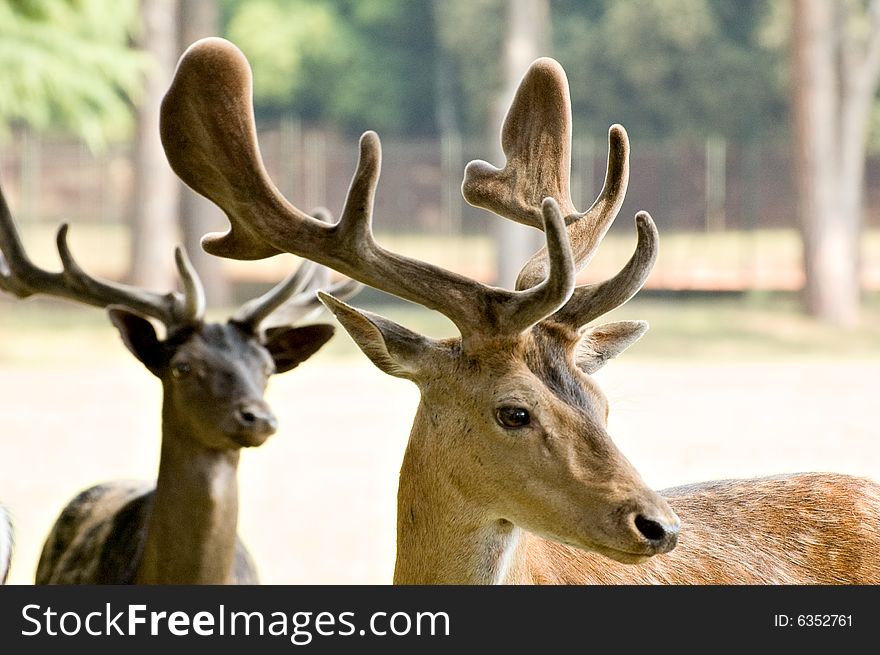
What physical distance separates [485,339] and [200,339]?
63.1 inches

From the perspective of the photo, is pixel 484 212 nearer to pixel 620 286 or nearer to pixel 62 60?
pixel 62 60

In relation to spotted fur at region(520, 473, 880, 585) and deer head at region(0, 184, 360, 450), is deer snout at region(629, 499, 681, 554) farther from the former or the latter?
deer head at region(0, 184, 360, 450)

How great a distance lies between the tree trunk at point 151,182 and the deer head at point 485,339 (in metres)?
13.4

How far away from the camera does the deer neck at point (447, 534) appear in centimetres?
284

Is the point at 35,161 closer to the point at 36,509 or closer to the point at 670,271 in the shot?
the point at 670,271

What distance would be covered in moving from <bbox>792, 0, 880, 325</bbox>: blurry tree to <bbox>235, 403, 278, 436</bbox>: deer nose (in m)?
14.0

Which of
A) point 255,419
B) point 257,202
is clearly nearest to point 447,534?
point 257,202

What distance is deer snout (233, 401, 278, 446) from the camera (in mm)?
4008

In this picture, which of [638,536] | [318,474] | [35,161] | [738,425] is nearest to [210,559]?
[638,536]

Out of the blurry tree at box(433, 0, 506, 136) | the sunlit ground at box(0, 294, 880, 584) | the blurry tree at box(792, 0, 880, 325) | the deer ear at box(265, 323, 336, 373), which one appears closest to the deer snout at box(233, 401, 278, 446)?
the deer ear at box(265, 323, 336, 373)

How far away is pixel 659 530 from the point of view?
2.56 metres

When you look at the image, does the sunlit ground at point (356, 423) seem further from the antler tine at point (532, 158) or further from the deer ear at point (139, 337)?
the antler tine at point (532, 158)

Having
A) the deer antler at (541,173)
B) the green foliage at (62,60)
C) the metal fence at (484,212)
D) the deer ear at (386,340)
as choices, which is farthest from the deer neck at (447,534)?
the metal fence at (484,212)

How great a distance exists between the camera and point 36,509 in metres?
8.55
